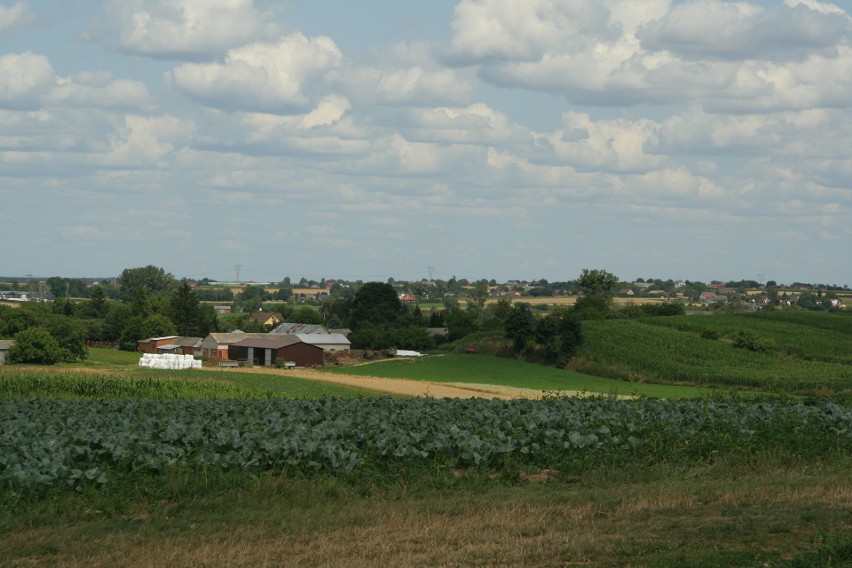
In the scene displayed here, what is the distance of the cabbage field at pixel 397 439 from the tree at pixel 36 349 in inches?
2599

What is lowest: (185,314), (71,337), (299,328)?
(299,328)

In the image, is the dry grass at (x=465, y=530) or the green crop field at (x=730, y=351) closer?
the dry grass at (x=465, y=530)

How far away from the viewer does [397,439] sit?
61.4 feet

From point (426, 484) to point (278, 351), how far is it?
8614 cm

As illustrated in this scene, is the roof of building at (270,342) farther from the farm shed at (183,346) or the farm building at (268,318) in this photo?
the farm building at (268,318)

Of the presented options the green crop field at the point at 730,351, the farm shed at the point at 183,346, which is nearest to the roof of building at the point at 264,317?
the farm shed at the point at 183,346

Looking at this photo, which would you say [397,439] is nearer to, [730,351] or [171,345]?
[730,351]

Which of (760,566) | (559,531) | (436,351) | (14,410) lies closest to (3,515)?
(559,531)

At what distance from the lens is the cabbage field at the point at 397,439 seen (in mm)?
16781

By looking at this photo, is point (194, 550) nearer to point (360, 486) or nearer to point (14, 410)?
point (360, 486)

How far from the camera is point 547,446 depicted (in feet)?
64.1

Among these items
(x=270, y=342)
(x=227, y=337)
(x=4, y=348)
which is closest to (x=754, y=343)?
(x=270, y=342)

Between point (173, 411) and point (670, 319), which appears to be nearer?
point (173, 411)

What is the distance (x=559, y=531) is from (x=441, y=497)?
3336 millimetres
